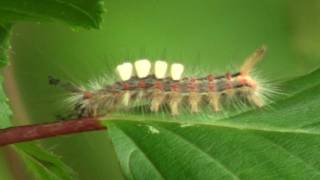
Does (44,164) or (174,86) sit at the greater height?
(174,86)

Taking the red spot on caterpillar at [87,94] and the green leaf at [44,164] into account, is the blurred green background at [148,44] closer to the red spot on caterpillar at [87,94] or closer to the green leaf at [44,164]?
the red spot on caterpillar at [87,94]

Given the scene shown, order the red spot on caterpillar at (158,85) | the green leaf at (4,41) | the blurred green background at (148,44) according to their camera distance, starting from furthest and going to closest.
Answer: the blurred green background at (148,44)
the red spot on caterpillar at (158,85)
the green leaf at (4,41)

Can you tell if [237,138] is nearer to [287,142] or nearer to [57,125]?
[287,142]

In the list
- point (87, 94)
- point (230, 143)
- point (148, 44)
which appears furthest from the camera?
point (148, 44)

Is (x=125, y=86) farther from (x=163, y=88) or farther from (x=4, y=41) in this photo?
(x=4, y=41)

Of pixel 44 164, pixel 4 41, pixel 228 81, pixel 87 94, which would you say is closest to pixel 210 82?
pixel 228 81

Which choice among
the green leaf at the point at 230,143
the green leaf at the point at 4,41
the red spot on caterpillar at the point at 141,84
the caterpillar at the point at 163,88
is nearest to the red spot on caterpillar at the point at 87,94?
the caterpillar at the point at 163,88
